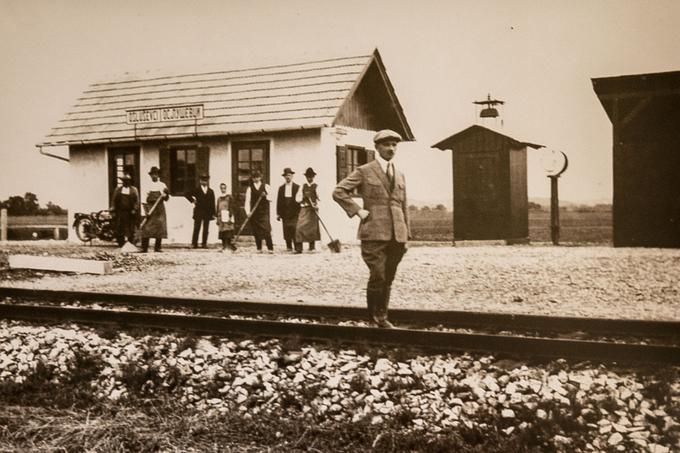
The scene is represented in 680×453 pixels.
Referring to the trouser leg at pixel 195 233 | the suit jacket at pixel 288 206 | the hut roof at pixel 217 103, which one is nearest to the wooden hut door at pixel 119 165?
the hut roof at pixel 217 103

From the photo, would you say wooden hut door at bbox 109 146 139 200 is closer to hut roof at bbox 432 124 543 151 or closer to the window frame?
the window frame

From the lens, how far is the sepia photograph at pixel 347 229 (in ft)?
9.96

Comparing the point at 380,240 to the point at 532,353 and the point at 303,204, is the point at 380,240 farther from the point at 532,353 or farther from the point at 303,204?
the point at 303,204

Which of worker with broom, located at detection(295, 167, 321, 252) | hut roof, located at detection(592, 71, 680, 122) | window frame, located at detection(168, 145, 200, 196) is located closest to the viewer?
hut roof, located at detection(592, 71, 680, 122)

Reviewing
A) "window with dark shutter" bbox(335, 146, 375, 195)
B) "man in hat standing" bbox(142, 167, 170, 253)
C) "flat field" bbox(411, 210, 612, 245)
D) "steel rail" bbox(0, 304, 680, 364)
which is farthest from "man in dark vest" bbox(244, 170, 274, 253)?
"steel rail" bbox(0, 304, 680, 364)

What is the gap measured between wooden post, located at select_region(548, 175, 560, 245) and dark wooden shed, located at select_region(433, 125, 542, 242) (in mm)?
245

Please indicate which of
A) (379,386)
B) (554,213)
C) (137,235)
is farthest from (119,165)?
(379,386)

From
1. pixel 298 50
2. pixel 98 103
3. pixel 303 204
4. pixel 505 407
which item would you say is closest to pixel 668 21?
pixel 505 407

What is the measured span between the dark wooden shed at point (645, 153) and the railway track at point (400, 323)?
668 mm

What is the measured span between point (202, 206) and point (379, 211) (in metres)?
2.67

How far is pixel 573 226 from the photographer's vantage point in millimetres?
3928

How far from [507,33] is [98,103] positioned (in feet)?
11.8

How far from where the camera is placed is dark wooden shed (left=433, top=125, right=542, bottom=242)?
4.91 metres

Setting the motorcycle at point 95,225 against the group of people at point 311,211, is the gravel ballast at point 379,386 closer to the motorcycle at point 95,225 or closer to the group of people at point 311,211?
the group of people at point 311,211
